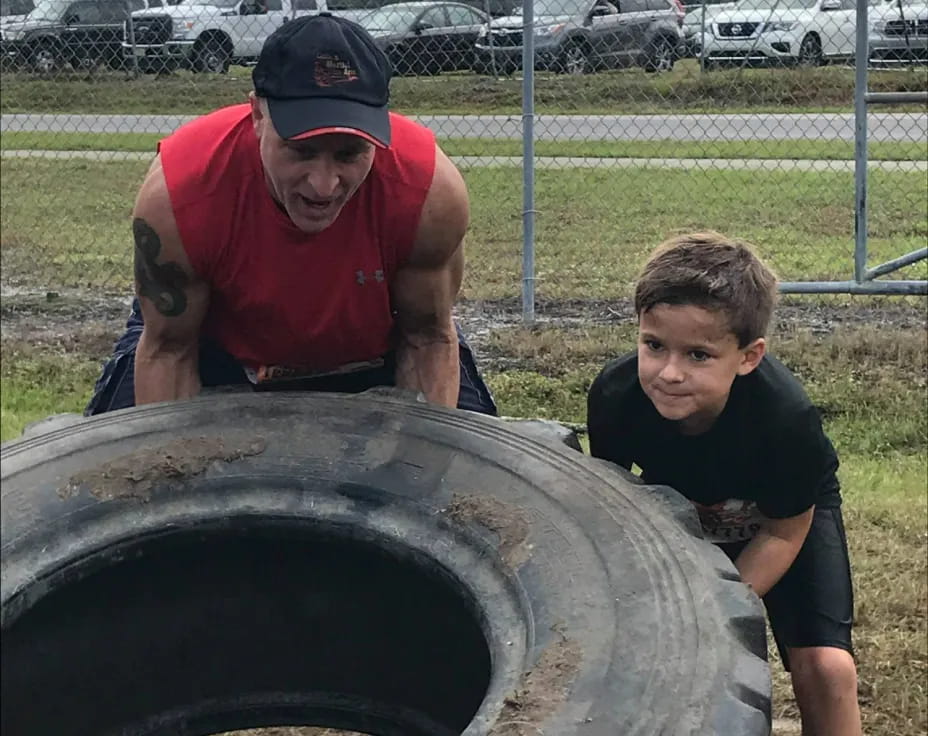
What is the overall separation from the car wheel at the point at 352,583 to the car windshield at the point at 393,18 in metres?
5.61

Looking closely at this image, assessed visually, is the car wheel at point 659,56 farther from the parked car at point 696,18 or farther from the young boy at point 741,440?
the young boy at point 741,440

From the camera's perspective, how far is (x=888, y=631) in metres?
3.35

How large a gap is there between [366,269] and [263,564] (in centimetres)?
66

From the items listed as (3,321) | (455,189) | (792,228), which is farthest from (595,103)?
(455,189)

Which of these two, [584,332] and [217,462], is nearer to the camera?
[217,462]

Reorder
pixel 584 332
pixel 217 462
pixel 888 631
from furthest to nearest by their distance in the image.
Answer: pixel 584 332, pixel 888 631, pixel 217 462

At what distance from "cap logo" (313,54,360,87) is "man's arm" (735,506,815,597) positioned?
3.68 feet

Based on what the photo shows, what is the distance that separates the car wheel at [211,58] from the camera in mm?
7500

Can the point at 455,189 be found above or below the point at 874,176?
above

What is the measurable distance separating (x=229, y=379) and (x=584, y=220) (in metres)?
5.79

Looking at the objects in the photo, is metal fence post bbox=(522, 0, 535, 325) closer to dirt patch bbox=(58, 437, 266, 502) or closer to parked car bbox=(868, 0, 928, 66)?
parked car bbox=(868, 0, 928, 66)

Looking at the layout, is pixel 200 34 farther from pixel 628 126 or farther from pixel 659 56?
pixel 628 126

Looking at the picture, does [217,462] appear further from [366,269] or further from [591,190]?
[591,190]

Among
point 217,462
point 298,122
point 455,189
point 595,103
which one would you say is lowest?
point 595,103
